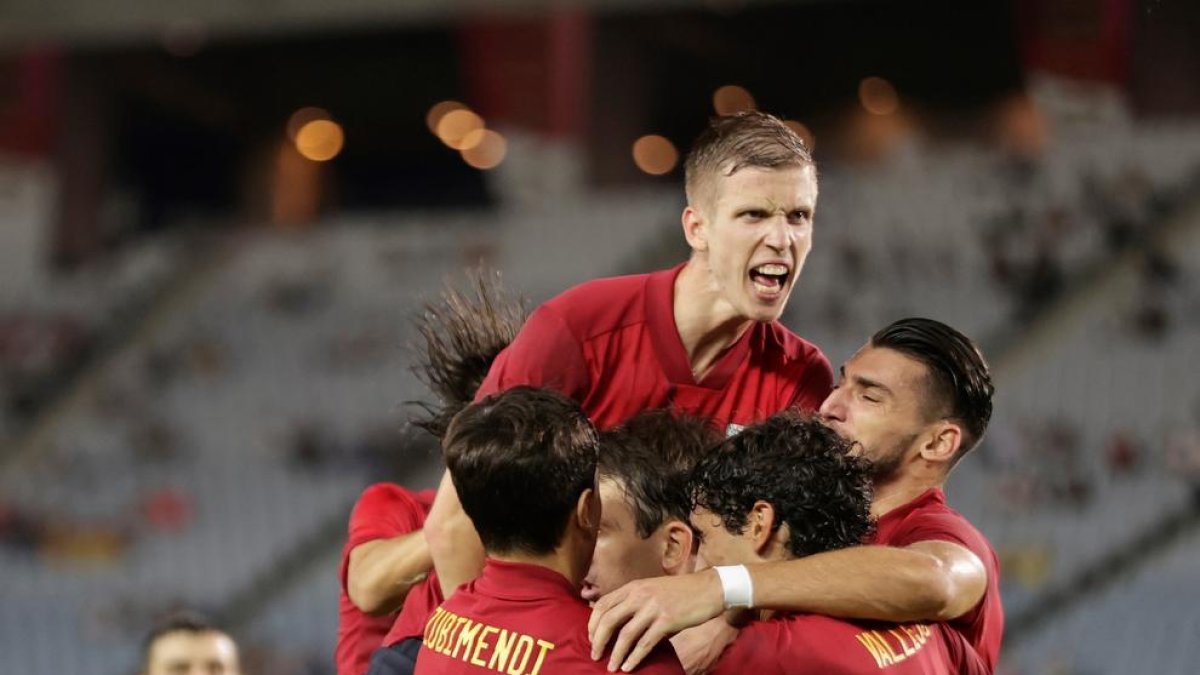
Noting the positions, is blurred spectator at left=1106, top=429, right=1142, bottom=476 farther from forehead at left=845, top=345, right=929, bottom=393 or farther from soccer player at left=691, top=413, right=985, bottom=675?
soccer player at left=691, top=413, right=985, bottom=675

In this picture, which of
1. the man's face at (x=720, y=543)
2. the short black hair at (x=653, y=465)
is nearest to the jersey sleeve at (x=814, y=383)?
the short black hair at (x=653, y=465)

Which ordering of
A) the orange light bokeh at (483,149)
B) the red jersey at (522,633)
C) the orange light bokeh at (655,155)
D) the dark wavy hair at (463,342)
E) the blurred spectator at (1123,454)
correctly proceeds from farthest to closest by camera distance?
1. the orange light bokeh at (483,149)
2. the orange light bokeh at (655,155)
3. the blurred spectator at (1123,454)
4. the dark wavy hair at (463,342)
5. the red jersey at (522,633)

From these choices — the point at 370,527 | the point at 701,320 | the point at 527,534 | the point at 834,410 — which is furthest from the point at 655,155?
the point at 527,534

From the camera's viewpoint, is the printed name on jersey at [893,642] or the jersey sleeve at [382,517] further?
the jersey sleeve at [382,517]

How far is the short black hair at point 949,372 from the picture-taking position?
12.2ft

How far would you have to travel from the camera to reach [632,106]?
66.8 feet

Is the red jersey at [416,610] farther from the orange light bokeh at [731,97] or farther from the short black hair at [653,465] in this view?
the orange light bokeh at [731,97]

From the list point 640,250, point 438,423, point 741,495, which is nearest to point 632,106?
point 640,250

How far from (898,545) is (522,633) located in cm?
A: 95

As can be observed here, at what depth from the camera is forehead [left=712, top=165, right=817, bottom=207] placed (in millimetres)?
3830

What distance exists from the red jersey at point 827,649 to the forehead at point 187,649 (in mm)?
2743

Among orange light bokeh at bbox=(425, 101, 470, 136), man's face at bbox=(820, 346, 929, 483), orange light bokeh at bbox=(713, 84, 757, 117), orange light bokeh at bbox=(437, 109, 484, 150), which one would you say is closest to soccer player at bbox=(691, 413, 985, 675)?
man's face at bbox=(820, 346, 929, 483)

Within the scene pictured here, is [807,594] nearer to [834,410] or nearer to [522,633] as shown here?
[522,633]

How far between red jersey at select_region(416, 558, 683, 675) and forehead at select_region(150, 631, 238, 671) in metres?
2.56
